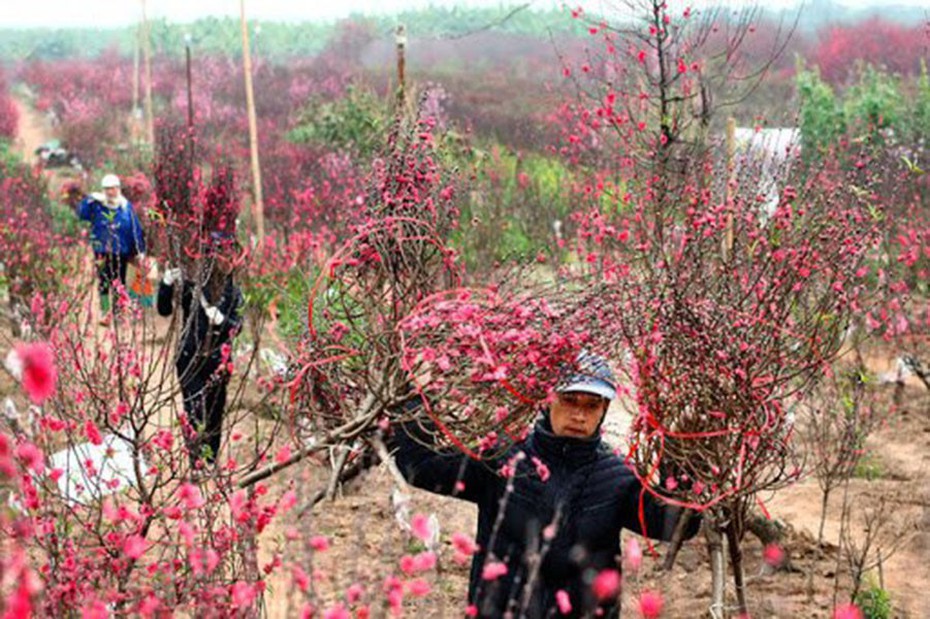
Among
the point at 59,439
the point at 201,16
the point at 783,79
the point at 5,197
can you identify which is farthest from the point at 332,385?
the point at 201,16

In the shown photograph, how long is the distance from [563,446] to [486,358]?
0.74 meters

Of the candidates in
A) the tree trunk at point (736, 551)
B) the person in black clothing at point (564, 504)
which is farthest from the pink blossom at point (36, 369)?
the tree trunk at point (736, 551)

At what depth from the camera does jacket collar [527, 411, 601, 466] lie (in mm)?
3090

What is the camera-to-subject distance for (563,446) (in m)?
3.10

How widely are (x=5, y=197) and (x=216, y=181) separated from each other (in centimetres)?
537

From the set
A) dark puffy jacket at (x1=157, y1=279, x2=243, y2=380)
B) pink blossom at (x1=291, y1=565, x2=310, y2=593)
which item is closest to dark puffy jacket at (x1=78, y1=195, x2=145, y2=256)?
dark puffy jacket at (x1=157, y1=279, x2=243, y2=380)

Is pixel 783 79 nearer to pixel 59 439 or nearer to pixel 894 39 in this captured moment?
pixel 894 39

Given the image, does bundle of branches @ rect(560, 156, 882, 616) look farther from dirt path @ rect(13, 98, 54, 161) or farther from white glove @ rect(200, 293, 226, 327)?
dirt path @ rect(13, 98, 54, 161)

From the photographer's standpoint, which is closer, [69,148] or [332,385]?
[332,385]

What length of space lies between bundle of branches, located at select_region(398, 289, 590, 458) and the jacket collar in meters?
0.18

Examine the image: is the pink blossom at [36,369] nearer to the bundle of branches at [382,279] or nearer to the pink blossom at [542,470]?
the bundle of branches at [382,279]

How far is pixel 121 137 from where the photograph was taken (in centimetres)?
2377

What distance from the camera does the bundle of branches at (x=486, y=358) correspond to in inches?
102

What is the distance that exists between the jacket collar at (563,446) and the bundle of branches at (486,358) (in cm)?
18
